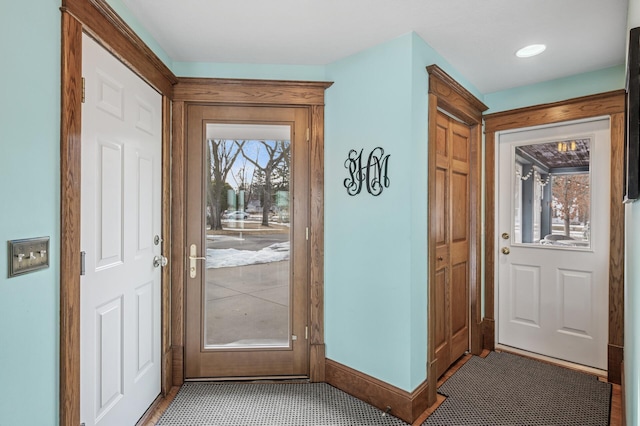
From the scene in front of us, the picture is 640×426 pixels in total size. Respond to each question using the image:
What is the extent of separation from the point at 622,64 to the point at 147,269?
359 cm

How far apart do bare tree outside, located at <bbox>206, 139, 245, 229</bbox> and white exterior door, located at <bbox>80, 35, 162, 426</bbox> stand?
1.17 feet

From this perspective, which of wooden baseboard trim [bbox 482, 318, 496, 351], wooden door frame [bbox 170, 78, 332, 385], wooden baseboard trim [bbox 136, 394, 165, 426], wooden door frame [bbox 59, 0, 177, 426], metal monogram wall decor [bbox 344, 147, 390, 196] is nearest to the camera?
wooden door frame [bbox 59, 0, 177, 426]

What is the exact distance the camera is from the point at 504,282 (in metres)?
3.05

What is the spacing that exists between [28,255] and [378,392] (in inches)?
78.2

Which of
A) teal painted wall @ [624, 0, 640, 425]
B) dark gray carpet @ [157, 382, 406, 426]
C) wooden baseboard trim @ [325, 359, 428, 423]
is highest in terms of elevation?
teal painted wall @ [624, 0, 640, 425]

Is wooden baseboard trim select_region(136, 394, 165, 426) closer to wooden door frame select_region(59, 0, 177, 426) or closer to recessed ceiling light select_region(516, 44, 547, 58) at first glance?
wooden door frame select_region(59, 0, 177, 426)

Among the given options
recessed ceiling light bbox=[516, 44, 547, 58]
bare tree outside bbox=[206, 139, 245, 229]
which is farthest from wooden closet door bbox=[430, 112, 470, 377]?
bare tree outside bbox=[206, 139, 245, 229]

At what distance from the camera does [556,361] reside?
278cm

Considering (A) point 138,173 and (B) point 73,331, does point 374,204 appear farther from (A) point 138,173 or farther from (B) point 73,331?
(B) point 73,331


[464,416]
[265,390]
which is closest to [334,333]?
[265,390]

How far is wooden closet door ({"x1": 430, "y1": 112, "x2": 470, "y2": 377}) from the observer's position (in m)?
2.51

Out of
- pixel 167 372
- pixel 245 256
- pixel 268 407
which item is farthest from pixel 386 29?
pixel 167 372

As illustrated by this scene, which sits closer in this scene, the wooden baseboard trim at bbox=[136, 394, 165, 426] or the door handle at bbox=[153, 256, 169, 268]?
the wooden baseboard trim at bbox=[136, 394, 165, 426]

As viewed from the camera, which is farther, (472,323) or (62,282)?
(472,323)
